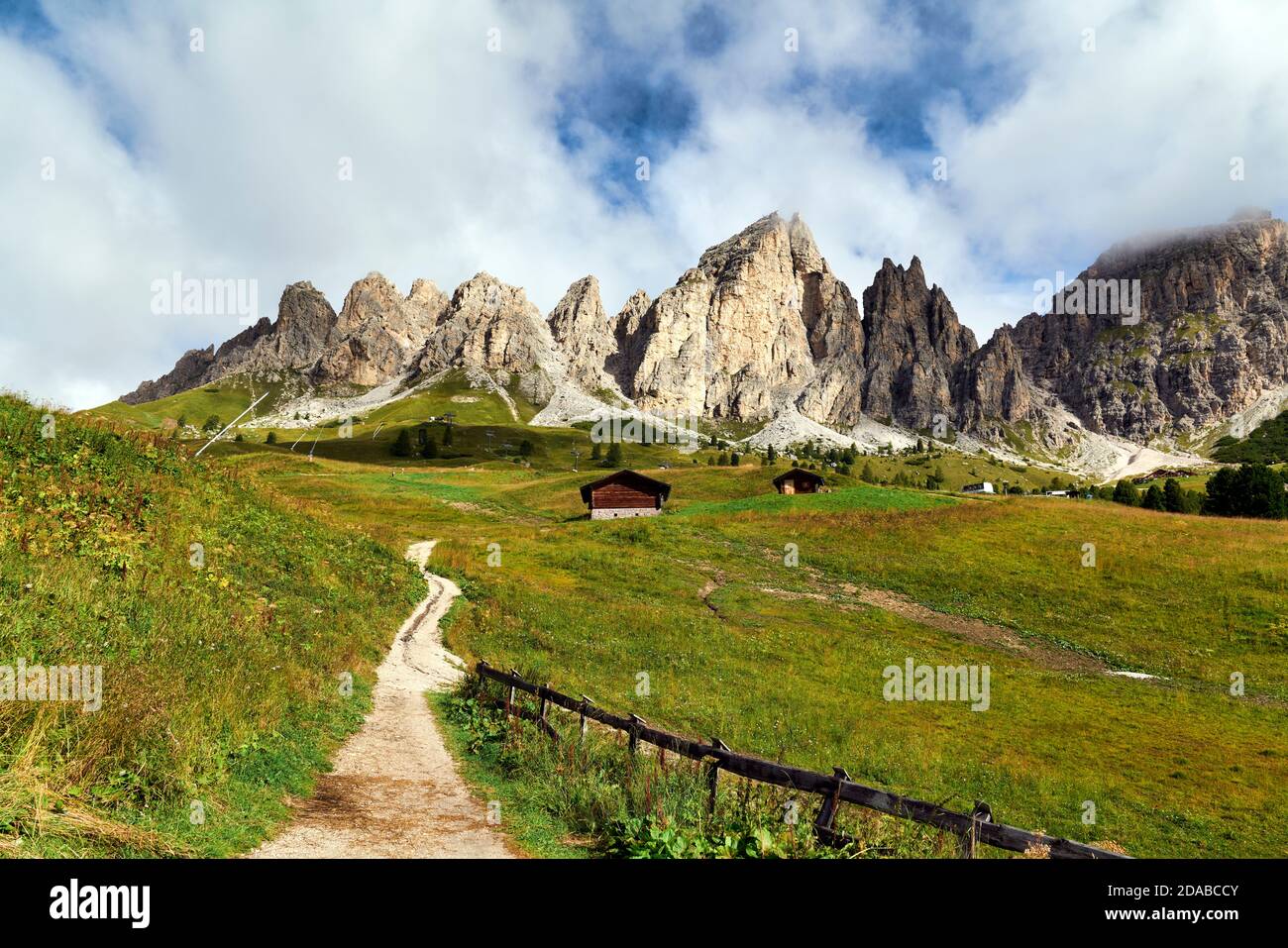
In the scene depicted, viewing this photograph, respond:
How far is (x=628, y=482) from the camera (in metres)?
81.8

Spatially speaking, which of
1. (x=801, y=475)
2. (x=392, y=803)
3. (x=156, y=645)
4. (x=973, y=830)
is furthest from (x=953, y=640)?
(x=801, y=475)

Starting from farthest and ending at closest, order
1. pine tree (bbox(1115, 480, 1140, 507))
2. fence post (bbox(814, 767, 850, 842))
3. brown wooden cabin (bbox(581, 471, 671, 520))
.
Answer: pine tree (bbox(1115, 480, 1140, 507)) → brown wooden cabin (bbox(581, 471, 671, 520)) → fence post (bbox(814, 767, 850, 842))

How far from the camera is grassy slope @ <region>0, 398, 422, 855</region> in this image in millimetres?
7273

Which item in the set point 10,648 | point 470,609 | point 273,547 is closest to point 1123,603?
point 470,609

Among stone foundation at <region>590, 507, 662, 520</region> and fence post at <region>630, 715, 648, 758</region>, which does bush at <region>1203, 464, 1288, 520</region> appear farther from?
fence post at <region>630, 715, 648, 758</region>

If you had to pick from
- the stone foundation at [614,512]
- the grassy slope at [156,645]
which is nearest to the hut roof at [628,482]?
the stone foundation at [614,512]

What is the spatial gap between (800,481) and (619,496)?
2624cm

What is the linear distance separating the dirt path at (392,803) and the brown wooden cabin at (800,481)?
247 feet

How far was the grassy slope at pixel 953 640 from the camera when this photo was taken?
1797 cm
